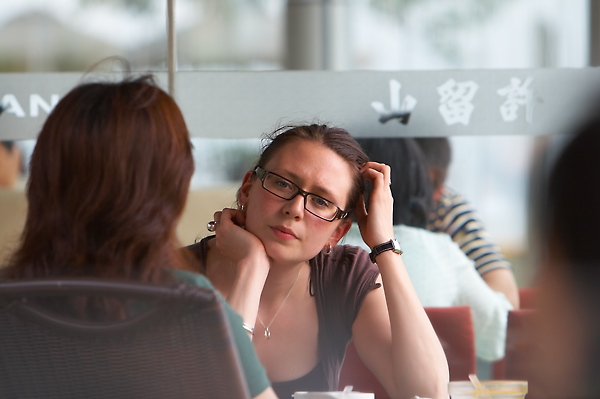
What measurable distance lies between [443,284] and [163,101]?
1.58 metres

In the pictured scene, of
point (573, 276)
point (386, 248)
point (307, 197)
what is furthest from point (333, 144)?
point (573, 276)

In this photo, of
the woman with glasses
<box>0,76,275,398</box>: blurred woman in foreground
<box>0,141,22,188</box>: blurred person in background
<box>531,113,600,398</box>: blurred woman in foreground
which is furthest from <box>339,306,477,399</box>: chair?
<box>0,141,22,188</box>: blurred person in background

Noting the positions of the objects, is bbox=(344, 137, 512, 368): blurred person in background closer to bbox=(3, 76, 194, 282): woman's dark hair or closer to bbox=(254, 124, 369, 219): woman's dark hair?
bbox=(254, 124, 369, 219): woman's dark hair

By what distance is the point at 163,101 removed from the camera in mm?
1029

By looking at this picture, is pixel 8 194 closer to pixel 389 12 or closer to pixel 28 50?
pixel 28 50

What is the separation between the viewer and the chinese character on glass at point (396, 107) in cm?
231

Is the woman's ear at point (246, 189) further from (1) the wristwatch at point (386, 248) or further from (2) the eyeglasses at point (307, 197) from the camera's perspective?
(1) the wristwatch at point (386, 248)

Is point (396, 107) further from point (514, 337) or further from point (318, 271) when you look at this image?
point (514, 337)

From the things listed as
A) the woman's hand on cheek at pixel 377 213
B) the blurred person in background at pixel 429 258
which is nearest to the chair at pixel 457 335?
the blurred person in background at pixel 429 258

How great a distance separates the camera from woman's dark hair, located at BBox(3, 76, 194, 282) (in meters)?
0.94

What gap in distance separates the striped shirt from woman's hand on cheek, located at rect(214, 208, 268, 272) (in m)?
1.10

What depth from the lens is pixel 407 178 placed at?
246 centimetres

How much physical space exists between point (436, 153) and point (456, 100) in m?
0.23

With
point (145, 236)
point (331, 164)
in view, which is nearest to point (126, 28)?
point (331, 164)
